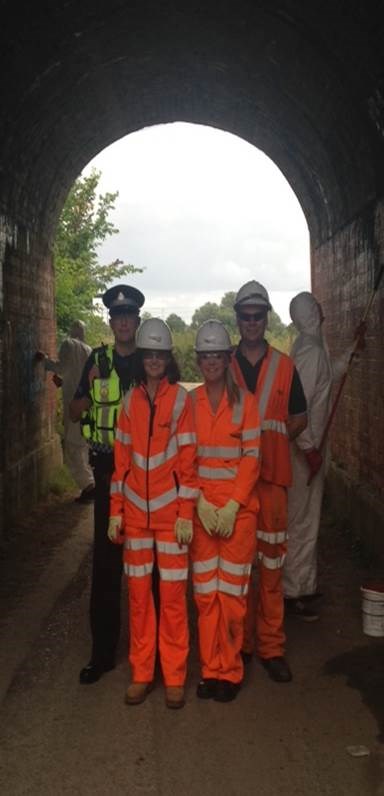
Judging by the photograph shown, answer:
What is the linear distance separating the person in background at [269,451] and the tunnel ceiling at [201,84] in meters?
2.30

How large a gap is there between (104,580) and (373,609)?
181 cm

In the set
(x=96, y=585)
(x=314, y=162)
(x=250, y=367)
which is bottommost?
(x=96, y=585)

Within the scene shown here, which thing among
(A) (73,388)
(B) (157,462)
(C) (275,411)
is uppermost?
(C) (275,411)

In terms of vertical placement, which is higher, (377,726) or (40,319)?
(40,319)

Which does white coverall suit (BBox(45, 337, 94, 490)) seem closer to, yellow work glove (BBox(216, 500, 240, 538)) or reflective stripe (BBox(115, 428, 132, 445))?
reflective stripe (BBox(115, 428, 132, 445))

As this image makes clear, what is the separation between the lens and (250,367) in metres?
5.35

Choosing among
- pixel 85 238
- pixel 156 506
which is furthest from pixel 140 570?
pixel 85 238

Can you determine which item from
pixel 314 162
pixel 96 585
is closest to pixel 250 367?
pixel 96 585

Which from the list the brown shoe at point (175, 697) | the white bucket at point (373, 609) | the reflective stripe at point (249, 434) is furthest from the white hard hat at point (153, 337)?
the white bucket at point (373, 609)

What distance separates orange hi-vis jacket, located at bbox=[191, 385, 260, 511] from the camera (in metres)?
4.66

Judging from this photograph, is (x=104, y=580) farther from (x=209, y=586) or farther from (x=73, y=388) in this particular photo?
(x=73, y=388)

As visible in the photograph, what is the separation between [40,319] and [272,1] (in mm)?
5231

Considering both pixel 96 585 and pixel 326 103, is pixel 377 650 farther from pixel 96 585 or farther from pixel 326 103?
pixel 326 103

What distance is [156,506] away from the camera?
468cm
